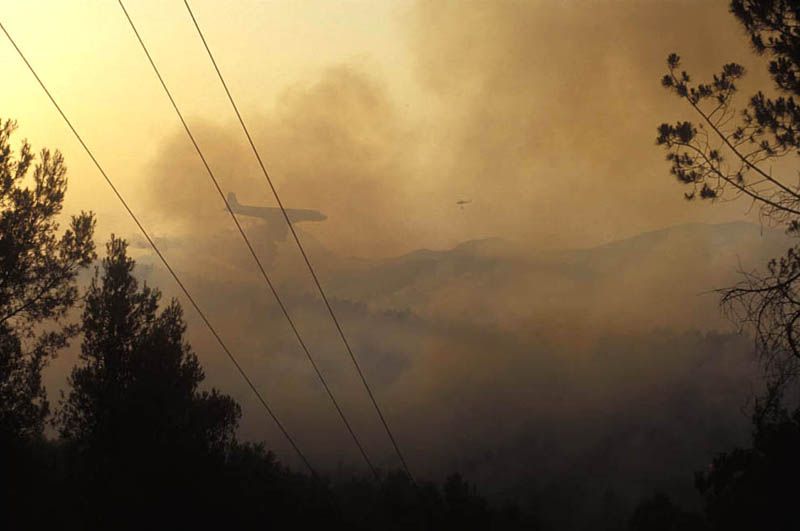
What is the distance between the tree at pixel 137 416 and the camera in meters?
24.8

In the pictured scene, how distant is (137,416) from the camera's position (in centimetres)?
2623

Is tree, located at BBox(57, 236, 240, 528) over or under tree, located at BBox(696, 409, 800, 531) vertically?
over

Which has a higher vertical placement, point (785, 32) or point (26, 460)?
point (785, 32)

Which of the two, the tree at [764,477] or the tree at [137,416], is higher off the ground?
the tree at [137,416]

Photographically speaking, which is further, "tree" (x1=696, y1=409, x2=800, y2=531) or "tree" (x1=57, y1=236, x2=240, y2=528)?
"tree" (x1=57, y1=236, x2=240, y2=528)

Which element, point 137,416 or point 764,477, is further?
point 137,416

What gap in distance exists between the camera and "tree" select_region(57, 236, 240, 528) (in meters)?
24.8

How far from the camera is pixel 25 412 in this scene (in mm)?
21656

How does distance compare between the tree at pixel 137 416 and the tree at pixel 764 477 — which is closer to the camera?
the tree at pixel 764 477

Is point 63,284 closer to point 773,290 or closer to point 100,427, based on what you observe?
point 100,427

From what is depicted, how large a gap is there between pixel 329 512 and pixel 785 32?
36562 millimetres

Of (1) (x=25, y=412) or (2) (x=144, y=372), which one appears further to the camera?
(2) (x=144, y=372)

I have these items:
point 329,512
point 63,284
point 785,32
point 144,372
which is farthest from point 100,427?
point 785,32

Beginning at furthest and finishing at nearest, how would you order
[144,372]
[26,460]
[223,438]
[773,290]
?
[223,438] < [144,372] < [26,460] < [773,290]
